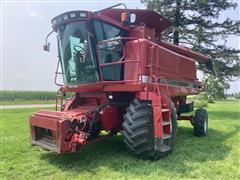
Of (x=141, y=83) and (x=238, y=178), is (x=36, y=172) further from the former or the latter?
(x=238, y=178)

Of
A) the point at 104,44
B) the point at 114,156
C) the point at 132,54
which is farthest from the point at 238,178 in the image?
the point at 104,44

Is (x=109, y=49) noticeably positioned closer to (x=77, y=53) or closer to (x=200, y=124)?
(x=77, y=53)

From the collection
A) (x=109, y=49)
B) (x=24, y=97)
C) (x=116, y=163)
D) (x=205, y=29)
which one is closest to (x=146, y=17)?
(x=109, y=49)

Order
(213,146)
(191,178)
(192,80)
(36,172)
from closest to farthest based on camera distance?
(191,178) < (36,172) < (213,146) < (192,80)

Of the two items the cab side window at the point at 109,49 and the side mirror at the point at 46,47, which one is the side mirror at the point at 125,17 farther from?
the side mirror at the point at 46,47

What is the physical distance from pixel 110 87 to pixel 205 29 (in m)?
12.7

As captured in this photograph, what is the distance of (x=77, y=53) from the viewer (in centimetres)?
676

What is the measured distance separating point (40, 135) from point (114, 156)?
5.37ft

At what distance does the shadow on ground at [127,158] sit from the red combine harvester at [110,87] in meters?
0.30

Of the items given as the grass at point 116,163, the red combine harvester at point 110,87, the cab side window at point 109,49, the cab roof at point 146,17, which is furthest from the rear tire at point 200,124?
the cab side window at point 109,49

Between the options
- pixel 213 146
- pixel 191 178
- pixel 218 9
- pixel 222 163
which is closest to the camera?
pixel 191 178

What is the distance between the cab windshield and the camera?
21.5ft

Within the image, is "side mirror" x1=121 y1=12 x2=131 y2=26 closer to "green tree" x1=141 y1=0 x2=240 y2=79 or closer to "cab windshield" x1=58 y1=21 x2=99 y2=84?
"cab windshield" x1=58 y1=21 x2=99 y2=84

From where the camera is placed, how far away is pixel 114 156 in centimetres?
642
